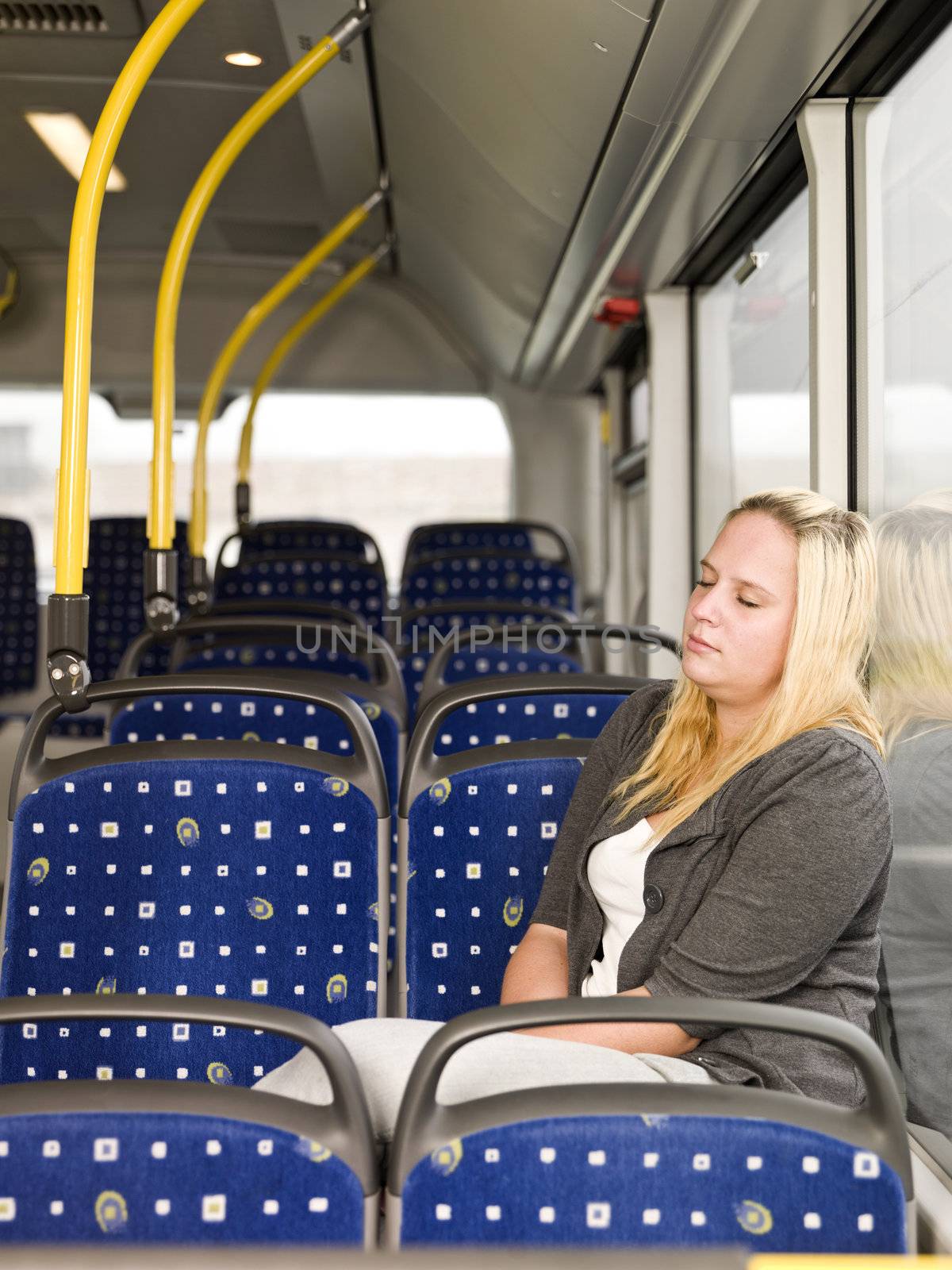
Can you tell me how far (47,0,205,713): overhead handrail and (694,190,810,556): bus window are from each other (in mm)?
1602

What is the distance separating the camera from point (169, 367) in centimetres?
278

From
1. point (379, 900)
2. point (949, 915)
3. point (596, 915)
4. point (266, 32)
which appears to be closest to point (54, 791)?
point (379, 900)

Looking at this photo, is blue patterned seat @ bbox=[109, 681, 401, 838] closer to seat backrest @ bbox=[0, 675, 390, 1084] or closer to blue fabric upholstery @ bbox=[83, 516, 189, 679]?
seat backrest @ bbox=[0, 675, 390, 1084]

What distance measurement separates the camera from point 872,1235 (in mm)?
1034

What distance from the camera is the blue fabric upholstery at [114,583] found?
574 centimetres

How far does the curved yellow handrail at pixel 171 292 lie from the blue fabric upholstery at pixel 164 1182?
1.81 meters

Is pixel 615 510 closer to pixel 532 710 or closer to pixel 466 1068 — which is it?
pixel 532 710

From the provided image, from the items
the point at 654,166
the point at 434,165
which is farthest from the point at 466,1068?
the point at 434,165

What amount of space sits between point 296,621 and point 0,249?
471cm

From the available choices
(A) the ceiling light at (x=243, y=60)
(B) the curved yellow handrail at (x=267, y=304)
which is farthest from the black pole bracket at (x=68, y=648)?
(A) the ceiling light at (x=243, y=60)

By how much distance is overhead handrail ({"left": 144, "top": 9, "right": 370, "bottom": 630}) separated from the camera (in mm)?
2705

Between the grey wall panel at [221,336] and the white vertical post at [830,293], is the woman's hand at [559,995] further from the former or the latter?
the grey wall panel at [221,336]

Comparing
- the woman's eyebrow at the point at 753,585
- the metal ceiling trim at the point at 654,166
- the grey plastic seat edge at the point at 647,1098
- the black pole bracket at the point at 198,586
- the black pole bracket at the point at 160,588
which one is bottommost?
the grey plastic seat edge at the point at 647,1098

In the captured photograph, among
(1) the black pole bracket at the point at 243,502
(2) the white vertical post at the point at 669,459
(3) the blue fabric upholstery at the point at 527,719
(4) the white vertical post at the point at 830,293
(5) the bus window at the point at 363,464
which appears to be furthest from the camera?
(5) the bus window at the point at 363,464
